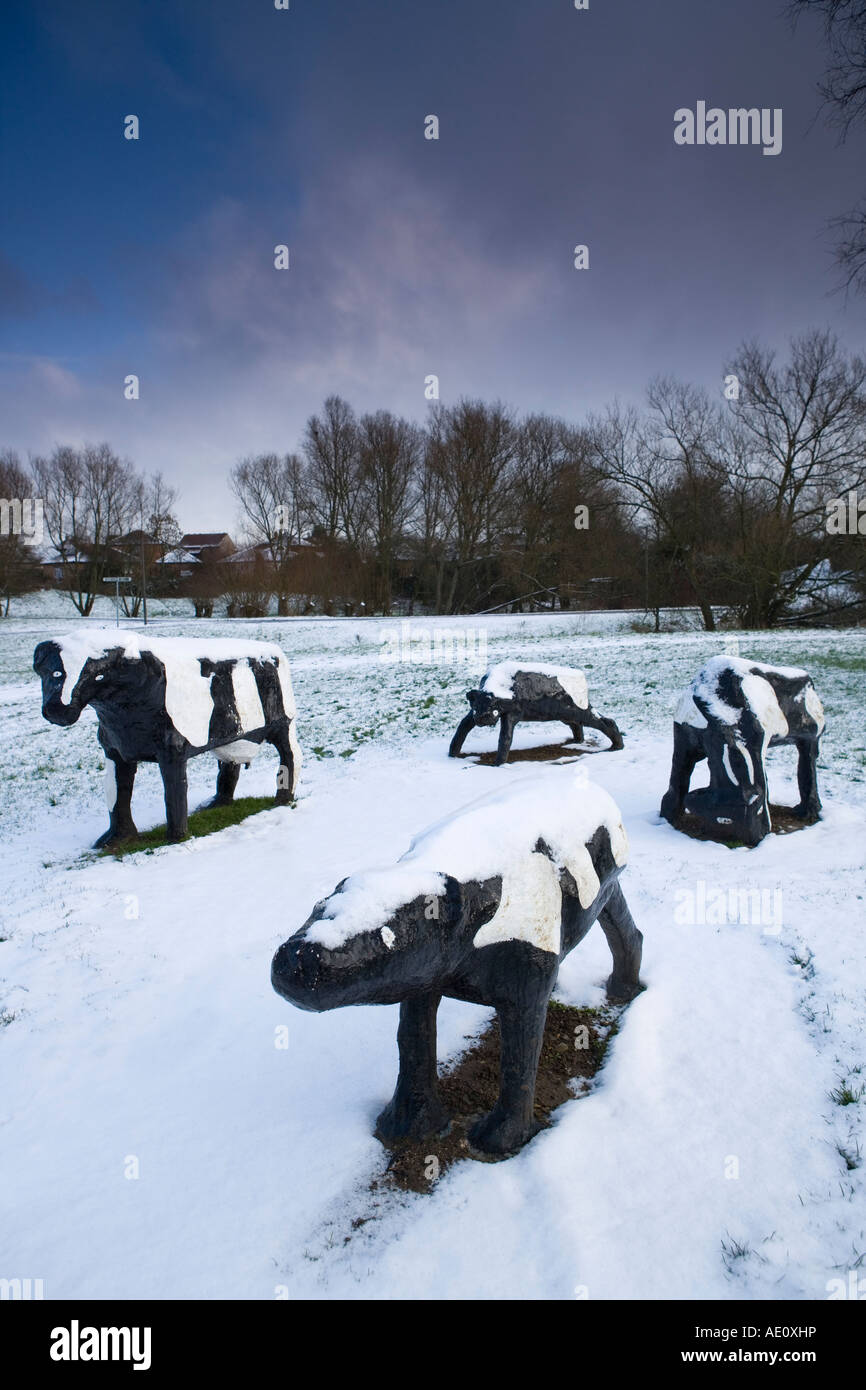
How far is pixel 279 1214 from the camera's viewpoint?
279 cm

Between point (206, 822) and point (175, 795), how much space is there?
33.5 inches

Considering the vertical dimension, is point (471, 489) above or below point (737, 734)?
above

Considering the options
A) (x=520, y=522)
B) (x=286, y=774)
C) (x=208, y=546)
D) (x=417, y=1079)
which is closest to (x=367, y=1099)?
(x=417, y=1079)

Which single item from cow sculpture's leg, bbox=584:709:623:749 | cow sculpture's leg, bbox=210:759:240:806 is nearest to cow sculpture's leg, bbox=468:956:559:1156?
cow sculpture's leg, bbox=210:759:240:806

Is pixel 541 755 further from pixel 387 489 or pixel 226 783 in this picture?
pixel 387 489

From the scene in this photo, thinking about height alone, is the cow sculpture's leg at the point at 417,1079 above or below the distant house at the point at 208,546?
below

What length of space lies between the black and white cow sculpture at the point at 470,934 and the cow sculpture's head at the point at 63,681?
4.16 m

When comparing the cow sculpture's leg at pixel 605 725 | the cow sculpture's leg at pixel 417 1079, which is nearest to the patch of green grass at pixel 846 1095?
the cow sculpture's leg at pixel 417 1079

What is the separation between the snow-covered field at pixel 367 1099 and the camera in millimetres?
2576

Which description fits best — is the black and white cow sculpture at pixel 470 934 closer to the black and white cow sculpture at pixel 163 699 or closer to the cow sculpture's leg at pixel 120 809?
the black and white cow sculpture at pixel 163 699

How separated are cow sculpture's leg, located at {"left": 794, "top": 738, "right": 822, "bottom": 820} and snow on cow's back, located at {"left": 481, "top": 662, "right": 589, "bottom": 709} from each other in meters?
3.43

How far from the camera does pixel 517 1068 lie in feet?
9.84
